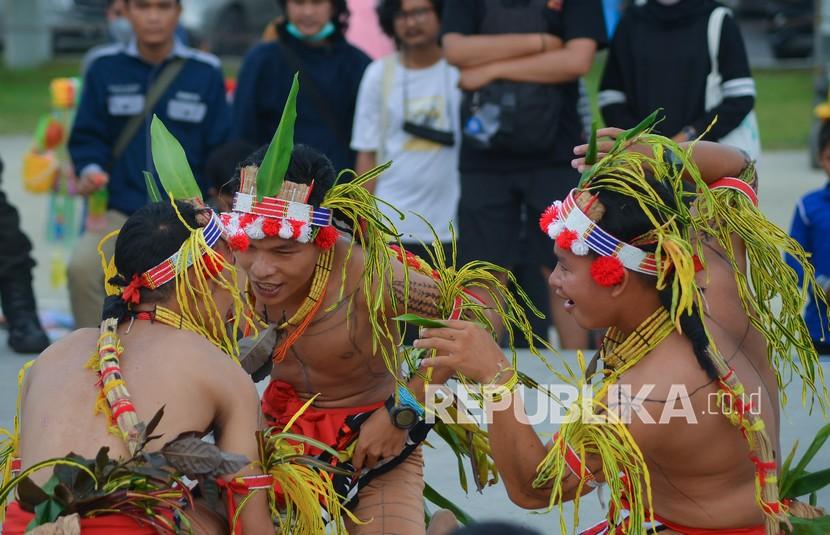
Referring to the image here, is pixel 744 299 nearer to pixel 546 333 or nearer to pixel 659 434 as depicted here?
pixel 659 434

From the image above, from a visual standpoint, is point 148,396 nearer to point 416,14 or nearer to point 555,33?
point 555,33

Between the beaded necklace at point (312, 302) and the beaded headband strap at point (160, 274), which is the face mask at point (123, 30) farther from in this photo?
the beaded headband strap at point (160, 274)

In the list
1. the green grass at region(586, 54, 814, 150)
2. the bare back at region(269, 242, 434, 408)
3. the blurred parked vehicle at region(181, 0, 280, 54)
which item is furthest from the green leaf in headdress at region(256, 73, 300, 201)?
the blurred parked vehicle at region(181, 0, 280, 54)

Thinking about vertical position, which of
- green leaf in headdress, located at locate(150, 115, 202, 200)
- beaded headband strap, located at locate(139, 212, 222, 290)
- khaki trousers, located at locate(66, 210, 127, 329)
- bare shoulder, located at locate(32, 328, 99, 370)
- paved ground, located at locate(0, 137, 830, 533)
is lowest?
paved ground, located at locate(0, 137, 830, 533)

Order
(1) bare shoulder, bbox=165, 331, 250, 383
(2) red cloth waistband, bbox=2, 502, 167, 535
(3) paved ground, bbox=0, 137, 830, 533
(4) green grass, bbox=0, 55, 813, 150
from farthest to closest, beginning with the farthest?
(4) green grass, bbox=0, 55, 813, 150 → (3) paved ground, bbox=0, 137, 830, 533 → (1) bare shoulder, bbox=165, 331, 250, 383 → (2) red cloth waistband, bbox=2, 502, 167, 535

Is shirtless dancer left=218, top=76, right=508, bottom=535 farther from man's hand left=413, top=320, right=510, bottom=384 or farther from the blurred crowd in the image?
the blurred crowd

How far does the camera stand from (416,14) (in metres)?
6.16

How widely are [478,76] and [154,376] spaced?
2854 millimetres

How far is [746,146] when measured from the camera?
18.7ft

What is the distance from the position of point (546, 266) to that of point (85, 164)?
228 centimetres

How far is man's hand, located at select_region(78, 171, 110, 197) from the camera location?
6.20m

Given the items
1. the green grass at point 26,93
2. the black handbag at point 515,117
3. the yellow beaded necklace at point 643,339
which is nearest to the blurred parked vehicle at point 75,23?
the green grass at point 26,93

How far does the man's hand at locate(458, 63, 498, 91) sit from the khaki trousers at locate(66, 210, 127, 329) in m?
1.83

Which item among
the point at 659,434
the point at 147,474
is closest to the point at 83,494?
the point at 147,474
